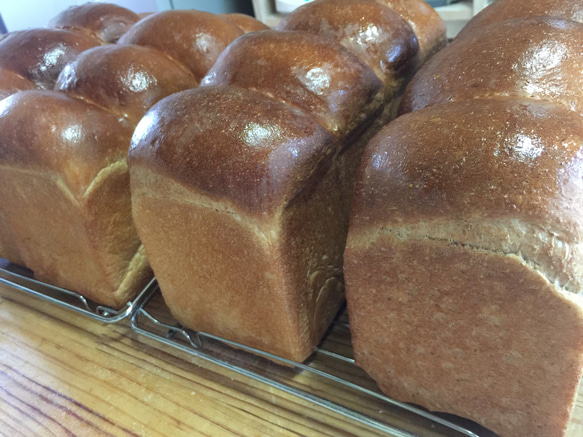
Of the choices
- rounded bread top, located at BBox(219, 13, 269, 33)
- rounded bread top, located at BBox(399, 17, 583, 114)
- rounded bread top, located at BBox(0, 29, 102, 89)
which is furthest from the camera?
rounded bread top, located at BBox(219, 13, 269, 33)

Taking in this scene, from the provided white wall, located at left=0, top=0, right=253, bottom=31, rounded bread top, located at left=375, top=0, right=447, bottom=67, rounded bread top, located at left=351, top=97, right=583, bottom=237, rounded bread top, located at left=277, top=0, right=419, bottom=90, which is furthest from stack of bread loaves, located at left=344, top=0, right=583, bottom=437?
white wall, located at left=0, top=0, right=253, bottom=31

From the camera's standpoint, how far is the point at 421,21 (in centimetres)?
117

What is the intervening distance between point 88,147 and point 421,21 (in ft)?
2.93

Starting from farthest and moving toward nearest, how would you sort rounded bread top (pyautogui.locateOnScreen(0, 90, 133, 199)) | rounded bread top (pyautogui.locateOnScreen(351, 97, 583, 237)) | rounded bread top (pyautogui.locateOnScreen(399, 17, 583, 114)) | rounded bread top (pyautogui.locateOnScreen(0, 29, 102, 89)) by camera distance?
rounded bread top (pyautogui.locateOnScreen(0, 29, 102, 89))
rounded bread top (pyautogui.locateOnScreen(0, 90, 133, 199))
rounded bread top (pyautogui.locateOnScreen(399, 17, 583, 114))
rounded bread top (pyautogui.locateOnScreen(351, 97, 583, 237))

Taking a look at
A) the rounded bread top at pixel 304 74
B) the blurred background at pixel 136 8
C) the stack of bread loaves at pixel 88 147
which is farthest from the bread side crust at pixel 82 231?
the blurred background at pixel 136 8

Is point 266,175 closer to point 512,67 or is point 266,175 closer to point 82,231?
point 512,67

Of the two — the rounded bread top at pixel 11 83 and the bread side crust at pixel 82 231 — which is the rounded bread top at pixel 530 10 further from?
the rounded bread top at pixel 11 83

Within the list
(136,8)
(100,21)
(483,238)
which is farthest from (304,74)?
(136,8)

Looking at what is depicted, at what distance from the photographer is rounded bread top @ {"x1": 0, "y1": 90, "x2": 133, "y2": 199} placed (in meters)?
0.94

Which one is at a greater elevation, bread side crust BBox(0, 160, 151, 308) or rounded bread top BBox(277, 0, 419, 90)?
rounded bread top BBox(277, 0, 419, 90)

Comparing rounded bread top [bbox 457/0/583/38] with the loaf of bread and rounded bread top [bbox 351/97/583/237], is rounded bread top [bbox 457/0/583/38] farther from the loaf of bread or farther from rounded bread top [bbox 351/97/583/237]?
rounded bread top [bbox 351/97/583/237]

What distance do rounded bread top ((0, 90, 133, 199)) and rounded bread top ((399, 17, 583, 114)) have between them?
651 mm

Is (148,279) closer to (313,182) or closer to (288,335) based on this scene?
(288,335)

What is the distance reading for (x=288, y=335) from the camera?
854 millimetres
